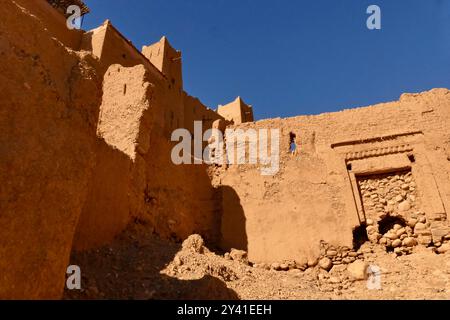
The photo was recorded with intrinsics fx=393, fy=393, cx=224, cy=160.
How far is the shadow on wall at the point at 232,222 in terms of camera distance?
938cm

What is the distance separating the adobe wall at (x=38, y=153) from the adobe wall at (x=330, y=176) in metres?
5.73

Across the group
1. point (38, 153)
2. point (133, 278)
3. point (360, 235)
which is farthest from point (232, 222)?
point (38, 153)

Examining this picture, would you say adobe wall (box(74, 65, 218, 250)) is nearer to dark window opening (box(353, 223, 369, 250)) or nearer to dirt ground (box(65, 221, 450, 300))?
dirt ground (box(65, 221, 450, 300))

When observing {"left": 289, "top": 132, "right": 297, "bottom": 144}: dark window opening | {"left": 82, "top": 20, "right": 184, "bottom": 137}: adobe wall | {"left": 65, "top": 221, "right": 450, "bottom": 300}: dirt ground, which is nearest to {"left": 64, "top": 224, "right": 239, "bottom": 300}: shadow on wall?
{"left": 65, "top": 221, "right": 450, "bottom": 300}: dirt ground

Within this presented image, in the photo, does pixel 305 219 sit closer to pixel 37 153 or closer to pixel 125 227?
pixel 125 227

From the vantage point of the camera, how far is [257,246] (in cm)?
912

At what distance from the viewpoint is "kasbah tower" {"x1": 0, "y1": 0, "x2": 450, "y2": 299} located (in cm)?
368

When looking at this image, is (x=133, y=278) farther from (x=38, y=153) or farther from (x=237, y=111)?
(x=237, y=111)

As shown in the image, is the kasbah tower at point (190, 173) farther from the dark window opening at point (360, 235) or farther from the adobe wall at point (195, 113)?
the adobe wall at point (195, 113)

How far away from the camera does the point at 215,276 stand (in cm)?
610

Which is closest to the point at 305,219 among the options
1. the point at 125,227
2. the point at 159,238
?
the point at 159,238

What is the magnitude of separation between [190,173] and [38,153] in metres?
5.95

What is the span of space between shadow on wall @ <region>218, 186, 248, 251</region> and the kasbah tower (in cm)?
3
